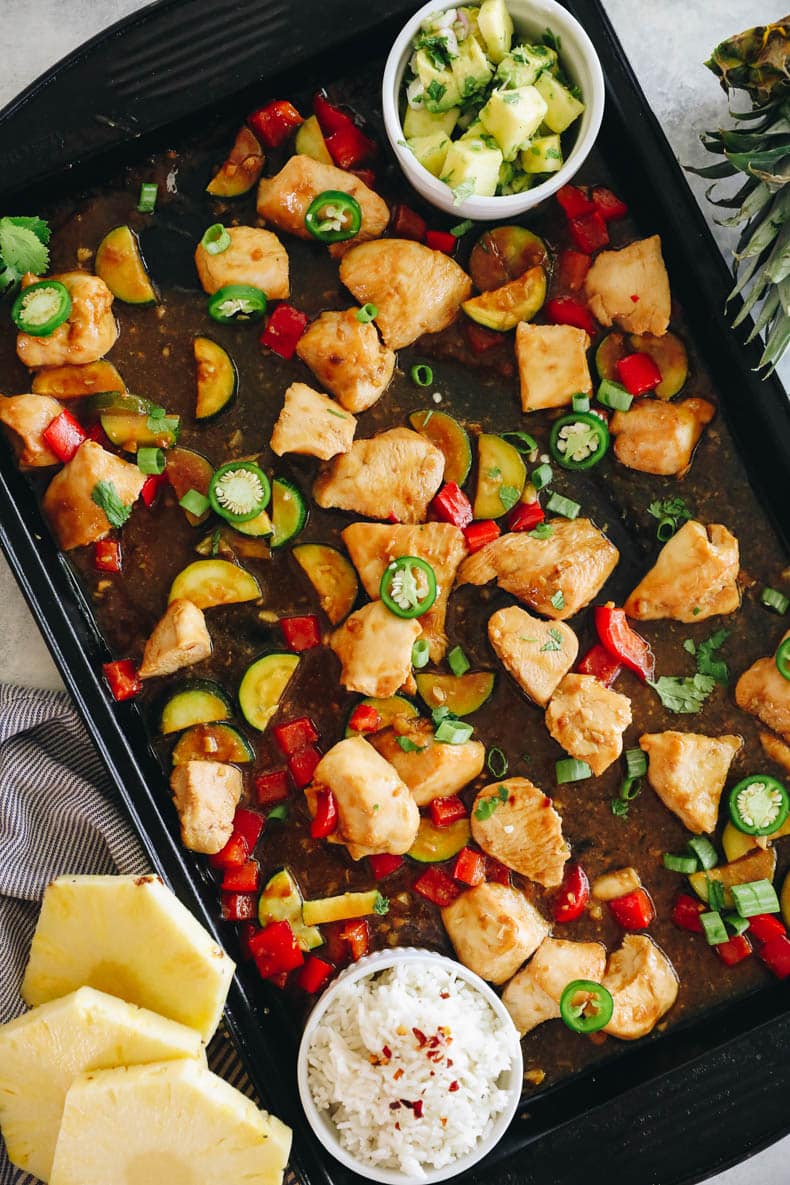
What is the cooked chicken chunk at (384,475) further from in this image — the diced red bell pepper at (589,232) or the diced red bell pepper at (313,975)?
the diced red bell pepper at (313,975)

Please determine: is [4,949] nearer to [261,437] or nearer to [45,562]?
[45,562]

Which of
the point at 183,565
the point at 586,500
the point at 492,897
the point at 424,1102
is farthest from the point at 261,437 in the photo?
the point at 424,1102

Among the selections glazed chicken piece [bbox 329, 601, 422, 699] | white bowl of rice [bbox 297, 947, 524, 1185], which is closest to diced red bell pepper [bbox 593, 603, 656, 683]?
glazed chicken piece [bbox 329, 601, 422, 699]

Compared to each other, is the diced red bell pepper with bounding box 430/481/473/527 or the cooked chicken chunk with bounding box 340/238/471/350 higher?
the cooked chicken chunk with bounding box 340/238/471/350

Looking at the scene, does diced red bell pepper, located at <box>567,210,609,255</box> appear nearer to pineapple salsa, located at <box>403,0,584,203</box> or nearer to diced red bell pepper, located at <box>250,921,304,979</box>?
pineapple salsa, located at <box>403,0,584,203</box>

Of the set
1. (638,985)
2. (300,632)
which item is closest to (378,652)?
(300,632)

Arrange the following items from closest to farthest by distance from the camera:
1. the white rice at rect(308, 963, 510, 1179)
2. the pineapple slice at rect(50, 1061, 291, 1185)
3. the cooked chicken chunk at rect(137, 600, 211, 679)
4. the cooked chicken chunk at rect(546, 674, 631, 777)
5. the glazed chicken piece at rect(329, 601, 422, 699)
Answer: the pineapple slice at rect(50, 1061, 291, 1185), the white rice at rect(308, 963, 510, 1179), the cooked chicken chunk at rect(137, 600, 211, 679), the glazed chicken piece at rect(329, 601, 422, 699), the cooked chicken chunk at rect(546, 674, 631, 777)
